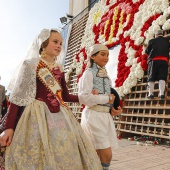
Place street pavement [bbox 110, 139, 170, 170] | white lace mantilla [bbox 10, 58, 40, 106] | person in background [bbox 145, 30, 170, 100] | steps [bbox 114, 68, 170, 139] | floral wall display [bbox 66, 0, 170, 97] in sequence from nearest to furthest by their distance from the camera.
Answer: white lace mantilla [bbox 10, 58, 40, 106] < street pavement [bbox 110, 139, 170, 170] < person in background [bbox 145, 30, 170, 100] < steps [bbox 114, 68, 170, 139] < floral wall display [bbox 66, 0, 170, 97]

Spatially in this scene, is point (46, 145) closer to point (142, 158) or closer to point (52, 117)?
point (52, 117)

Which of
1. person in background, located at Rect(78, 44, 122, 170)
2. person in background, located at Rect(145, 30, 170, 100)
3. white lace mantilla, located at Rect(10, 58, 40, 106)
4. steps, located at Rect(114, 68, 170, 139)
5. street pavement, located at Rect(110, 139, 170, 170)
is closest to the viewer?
white lace mantilla, located at Rect(10, 58, 40, 106)

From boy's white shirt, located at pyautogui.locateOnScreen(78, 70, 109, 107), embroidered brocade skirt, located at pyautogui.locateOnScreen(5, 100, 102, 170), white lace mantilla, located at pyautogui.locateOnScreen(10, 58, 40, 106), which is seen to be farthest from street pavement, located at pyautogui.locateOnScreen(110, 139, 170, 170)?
white lace mantilla, located at pyautogui.locateOnScreen(10, 58, 40, 106)

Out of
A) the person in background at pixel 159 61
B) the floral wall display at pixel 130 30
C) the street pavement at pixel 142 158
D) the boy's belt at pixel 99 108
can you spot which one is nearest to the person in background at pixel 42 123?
the boy's belt at pixel 99 108

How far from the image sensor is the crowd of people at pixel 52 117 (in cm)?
143

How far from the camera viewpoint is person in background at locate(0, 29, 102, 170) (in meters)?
1.42

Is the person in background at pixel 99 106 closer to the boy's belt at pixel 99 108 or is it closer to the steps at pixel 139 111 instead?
the boy's belt at pixel 99 108

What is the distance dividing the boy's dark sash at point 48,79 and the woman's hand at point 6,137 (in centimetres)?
40

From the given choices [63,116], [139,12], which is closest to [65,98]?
[63,116]

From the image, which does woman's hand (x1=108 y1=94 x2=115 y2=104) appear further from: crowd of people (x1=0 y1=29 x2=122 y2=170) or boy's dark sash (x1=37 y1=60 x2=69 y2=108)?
boy's dark sash (x1=37 y1=60 x2=69 y2=108)

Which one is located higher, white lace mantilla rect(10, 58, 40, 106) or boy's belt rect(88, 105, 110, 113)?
white lace mantilla rect(10, 58, 40, 106)

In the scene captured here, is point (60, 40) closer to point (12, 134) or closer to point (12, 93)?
point (12, 93)

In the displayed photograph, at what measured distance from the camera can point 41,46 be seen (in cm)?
177

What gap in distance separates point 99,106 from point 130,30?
432 centimetres
